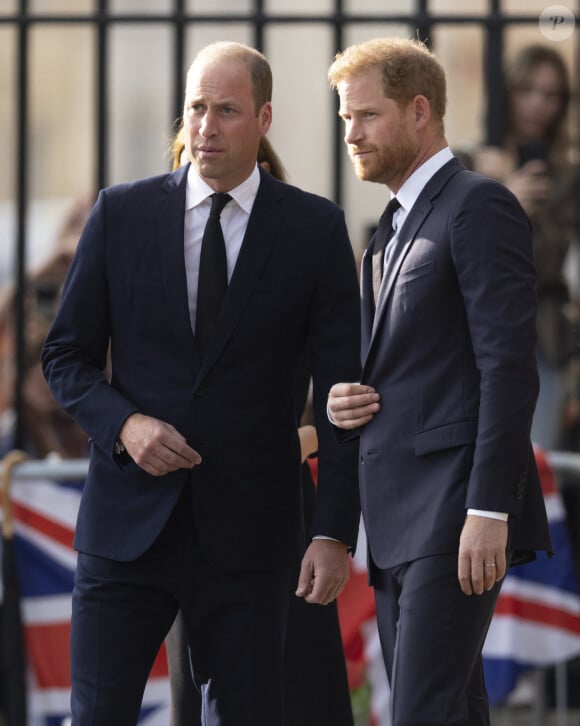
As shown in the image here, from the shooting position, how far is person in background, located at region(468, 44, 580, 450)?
621cm

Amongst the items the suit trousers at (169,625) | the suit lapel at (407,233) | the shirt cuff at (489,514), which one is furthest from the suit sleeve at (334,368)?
the shirt cuff at (489,514)

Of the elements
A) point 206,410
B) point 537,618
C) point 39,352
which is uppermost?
point 206,410

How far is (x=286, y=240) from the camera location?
3543mm

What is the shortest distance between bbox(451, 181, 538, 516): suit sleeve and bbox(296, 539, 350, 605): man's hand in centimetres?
43

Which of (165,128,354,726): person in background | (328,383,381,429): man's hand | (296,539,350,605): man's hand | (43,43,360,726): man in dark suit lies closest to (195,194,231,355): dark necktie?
(43,43,360,726): man in dark suit

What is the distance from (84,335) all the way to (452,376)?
0.84 m

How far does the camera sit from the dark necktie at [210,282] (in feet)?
11.3

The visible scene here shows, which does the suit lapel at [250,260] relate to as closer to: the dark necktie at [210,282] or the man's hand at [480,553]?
the dark necktie at [210,282]

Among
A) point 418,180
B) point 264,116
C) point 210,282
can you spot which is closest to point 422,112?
point 418,180

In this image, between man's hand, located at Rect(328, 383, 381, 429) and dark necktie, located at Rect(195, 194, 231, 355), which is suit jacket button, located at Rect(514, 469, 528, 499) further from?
dark necktie, located at Rect(195, 194, 231, 355)

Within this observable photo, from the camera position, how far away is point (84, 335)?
3.51 meters

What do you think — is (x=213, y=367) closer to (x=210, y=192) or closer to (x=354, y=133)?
(x=210, y=192)

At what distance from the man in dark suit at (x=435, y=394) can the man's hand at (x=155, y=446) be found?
14.8 inches

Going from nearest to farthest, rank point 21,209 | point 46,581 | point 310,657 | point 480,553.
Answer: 1. point 480,553
2. point 310,657
3. point 46,581
4. point 21,209
